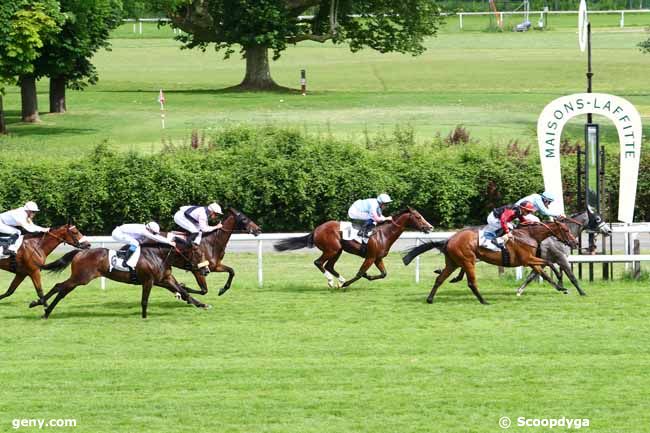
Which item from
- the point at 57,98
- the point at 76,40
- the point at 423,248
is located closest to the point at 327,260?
the point at 423,248

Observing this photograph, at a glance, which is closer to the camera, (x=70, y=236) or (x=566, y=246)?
(x=70, y=236)

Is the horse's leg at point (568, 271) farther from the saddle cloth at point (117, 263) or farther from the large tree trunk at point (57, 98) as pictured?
the large tree trunk at point (57, 98)

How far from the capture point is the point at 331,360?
1319 centimetres

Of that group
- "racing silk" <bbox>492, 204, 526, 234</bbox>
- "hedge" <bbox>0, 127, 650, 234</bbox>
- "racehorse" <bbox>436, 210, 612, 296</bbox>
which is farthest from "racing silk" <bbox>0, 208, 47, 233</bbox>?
"hedge" <bbox>0, 127, 650, 234</bbox>

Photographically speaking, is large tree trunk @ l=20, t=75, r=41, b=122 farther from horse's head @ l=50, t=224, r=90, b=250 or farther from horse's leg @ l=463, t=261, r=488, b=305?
horse's leg @ l=463, t=261, r=488, b=305

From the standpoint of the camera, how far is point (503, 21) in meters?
80.6

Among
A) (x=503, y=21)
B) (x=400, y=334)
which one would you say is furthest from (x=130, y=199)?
(x=503, y=21)

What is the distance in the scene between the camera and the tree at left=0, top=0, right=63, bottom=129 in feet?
106

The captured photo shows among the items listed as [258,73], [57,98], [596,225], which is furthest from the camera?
[258,73]

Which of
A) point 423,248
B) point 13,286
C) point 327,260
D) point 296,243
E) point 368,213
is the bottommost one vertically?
point 13,286

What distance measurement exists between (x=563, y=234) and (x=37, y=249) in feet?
21.6

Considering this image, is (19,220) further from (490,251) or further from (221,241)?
(490,251)

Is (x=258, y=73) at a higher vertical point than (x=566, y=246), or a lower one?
higher

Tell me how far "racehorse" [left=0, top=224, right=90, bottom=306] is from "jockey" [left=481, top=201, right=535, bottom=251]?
5.00 m
